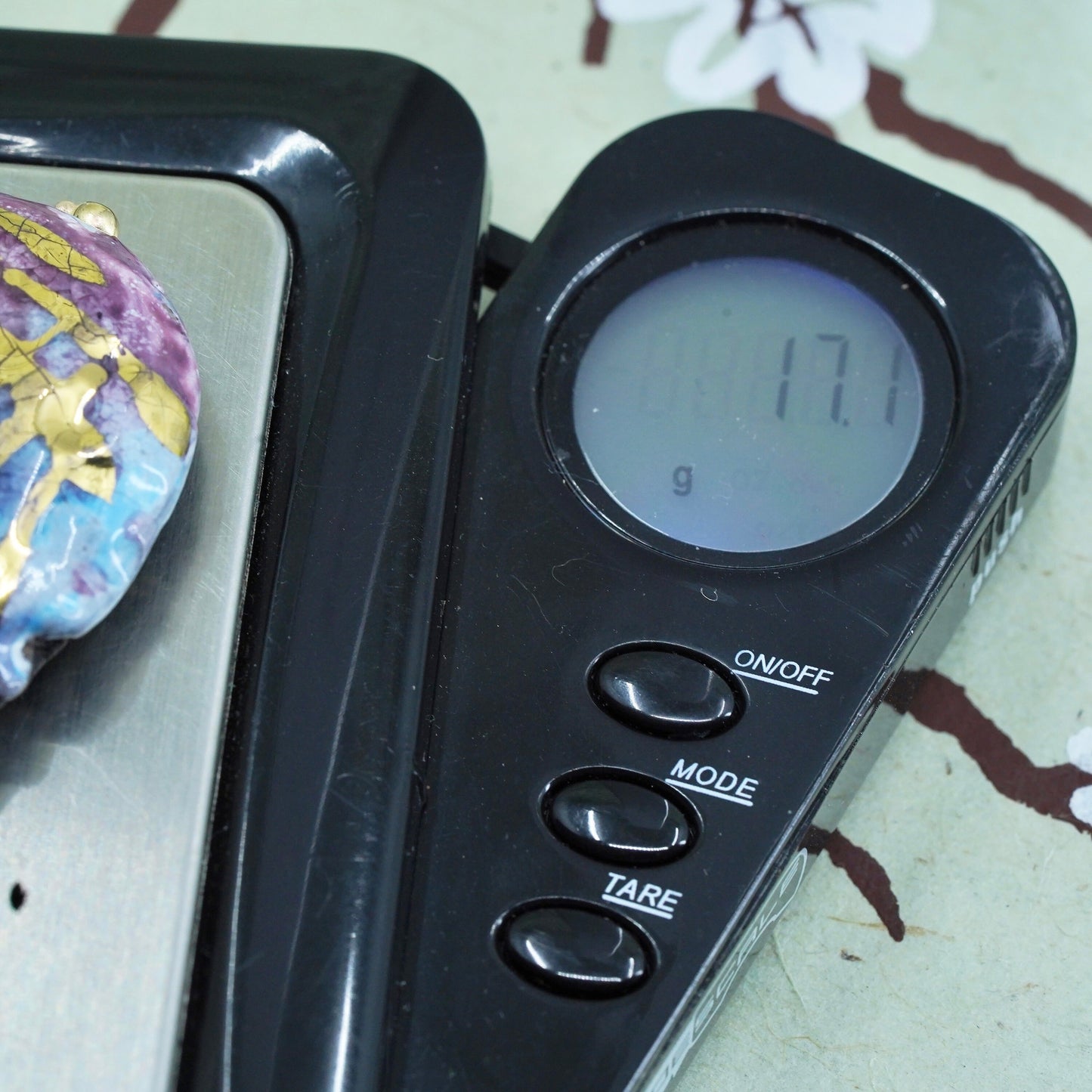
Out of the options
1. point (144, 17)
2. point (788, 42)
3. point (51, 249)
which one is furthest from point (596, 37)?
point (51, 249)

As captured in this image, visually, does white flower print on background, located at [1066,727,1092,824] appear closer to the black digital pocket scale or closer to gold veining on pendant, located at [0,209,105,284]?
the black digital pocket scale

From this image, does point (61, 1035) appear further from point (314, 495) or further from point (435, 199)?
point (435, 199)

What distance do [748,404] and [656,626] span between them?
0.27ft

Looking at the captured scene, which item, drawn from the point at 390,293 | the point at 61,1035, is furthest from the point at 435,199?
the point at 61,1035

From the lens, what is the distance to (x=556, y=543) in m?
0.40

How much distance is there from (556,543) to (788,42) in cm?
28

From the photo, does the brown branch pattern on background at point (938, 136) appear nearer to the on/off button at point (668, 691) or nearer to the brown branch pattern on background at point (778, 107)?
the brown branch pattern on background at point (778, 107)

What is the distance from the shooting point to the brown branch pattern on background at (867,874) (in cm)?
39

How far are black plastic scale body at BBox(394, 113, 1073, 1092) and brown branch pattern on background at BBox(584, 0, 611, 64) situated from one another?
0.13m

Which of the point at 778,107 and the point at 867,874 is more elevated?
the point at 778,107

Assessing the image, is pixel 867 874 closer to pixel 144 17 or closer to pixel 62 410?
pixel 62 410

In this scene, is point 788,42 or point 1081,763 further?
point 788,42

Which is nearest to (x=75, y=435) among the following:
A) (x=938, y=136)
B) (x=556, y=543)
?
(x=556, y=543)

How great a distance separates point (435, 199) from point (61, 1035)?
0.26m
